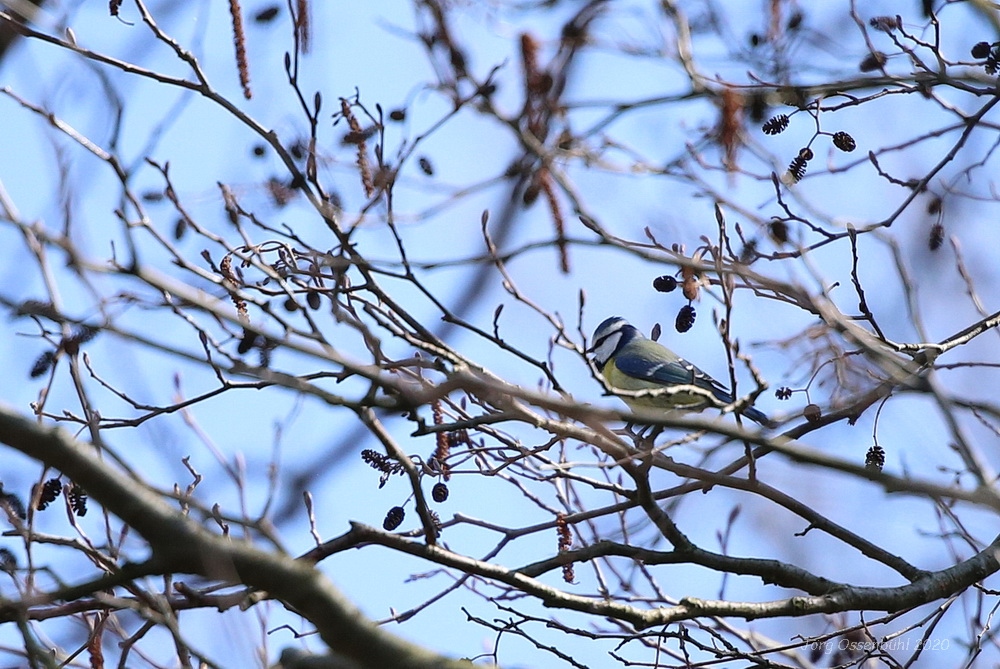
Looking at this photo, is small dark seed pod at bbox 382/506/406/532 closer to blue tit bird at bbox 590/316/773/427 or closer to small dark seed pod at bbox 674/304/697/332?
small dark seed pod at bbox 674/304/697/332

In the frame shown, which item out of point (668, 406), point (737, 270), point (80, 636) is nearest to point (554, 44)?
point (737, 270)

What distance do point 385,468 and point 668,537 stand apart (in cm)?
79

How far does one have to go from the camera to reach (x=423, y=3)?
183cm

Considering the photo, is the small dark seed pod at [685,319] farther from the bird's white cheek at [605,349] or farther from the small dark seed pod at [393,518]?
the bird's white cheek at [605,349]

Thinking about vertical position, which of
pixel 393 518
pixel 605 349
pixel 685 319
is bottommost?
pixel 393 518

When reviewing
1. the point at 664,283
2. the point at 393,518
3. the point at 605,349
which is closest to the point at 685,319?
the point at 664,283

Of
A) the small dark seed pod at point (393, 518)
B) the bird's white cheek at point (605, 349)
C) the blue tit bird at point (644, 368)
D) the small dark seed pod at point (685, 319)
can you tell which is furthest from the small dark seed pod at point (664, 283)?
the bird's white cheek at point (605, 349)

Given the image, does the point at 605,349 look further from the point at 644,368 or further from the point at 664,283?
the point at 664,283

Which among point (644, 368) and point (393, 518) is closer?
point (393, 518)

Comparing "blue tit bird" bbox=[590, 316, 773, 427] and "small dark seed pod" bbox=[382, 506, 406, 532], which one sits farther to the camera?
"blue tit bird" bbox=[590, 316, 773, 427]

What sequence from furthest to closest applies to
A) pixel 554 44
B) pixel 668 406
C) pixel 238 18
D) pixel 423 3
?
pixel 668 406, pixel 238 18, pixel 554 44, pixel 423 3

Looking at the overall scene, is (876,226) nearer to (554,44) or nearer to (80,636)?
(554,44)

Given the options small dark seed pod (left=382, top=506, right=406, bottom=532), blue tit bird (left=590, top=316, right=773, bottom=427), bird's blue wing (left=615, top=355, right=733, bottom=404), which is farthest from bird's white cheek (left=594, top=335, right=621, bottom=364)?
small dark seed pod (left=382, top=506, right=406, bottom=532)

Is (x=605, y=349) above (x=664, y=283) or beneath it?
above
